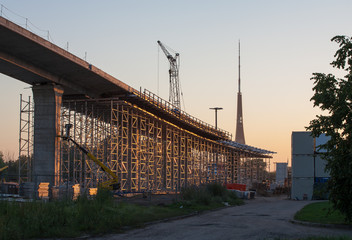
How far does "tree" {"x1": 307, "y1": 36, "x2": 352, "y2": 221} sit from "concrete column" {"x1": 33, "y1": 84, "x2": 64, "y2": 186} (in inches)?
948

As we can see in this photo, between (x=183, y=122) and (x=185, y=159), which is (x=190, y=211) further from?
(x=185, y=159)

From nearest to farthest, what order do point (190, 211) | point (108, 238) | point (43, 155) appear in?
point (108, 238) < point (190, 211) < point (43, 155)

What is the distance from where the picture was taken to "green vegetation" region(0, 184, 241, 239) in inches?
646

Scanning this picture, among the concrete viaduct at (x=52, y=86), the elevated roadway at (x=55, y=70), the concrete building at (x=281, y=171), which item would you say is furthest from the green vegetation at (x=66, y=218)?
the concrete building at (x=281, y=171)

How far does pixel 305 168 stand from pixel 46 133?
2979cm

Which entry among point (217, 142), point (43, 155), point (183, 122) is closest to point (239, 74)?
point (217, 142)

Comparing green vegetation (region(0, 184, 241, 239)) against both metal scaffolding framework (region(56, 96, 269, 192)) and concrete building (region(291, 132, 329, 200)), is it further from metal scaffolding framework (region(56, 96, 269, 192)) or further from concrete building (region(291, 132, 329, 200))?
concrete building (region(291, 132, 329, 200))

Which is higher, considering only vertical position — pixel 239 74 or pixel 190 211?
pixel 239 74

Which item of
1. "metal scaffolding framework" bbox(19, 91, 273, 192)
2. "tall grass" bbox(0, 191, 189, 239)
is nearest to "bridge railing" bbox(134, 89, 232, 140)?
"metal scaffolding framework" bbox(19, 91, 273, 192)

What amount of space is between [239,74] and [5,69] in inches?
4091

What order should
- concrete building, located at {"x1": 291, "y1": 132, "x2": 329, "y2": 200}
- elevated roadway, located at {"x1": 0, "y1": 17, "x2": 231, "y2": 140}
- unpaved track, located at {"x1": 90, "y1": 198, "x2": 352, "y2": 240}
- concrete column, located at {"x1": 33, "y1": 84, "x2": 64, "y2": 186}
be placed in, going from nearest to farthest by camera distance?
unpaved track, located at {"x1": 90, "y1": 198, "x2": 352, "y2": 240}, elevated roadway, located at {"x1": 0, "y1": 17, "x2": 231, "y2": 140}, concrete column, located at {"x1": 33, "y1": 84, "x2": 64, "y2": 186}, concrete building, located at {"x1": 291, "y1": 132, "x2": 329, "y2": 200}

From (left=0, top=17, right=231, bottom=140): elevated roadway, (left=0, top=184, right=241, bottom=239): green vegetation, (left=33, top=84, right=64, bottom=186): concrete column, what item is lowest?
(left=0, top=184, right=241, bottom=239): green vegetation

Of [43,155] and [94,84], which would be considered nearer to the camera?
[43,155]

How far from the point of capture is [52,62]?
1431 inches
